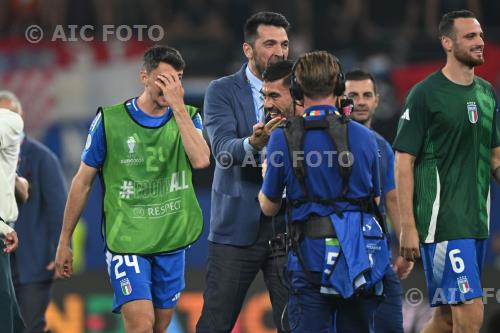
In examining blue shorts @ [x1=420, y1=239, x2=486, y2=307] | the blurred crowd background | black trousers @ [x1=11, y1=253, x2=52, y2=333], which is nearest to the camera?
blue shorts @ [x1=420, y1=239, x2=486, y2=307]

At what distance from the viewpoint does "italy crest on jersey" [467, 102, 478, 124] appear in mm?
8375

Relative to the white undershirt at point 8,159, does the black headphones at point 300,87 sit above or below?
above

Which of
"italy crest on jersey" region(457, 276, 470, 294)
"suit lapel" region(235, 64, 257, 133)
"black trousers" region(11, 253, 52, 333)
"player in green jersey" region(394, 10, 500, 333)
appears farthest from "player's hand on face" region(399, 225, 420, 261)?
"black trousers" region(11, 253, 52, 333)

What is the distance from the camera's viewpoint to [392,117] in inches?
563

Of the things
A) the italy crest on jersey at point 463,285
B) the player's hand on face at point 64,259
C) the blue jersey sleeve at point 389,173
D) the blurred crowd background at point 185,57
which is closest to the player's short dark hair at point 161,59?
the player's hand on face at point 64,259

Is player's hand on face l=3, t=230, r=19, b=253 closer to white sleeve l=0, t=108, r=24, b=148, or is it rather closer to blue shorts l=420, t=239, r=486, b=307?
white sleeve l=0, t=108, r=24, b=148

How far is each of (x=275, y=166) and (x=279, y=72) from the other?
1049 millimetres

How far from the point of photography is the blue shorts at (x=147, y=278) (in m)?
8.11

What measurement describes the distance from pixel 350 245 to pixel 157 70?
2.11 metres

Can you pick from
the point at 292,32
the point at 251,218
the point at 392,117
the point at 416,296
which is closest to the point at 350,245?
the point at 251,218

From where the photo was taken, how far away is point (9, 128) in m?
8.20

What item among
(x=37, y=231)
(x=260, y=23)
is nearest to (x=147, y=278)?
(x=260, y=23)

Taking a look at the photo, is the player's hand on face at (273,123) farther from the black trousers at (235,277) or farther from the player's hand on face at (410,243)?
the player's hand on face at (410,243)

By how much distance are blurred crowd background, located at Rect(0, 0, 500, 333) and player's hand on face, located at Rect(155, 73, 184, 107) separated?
15.5 ft
